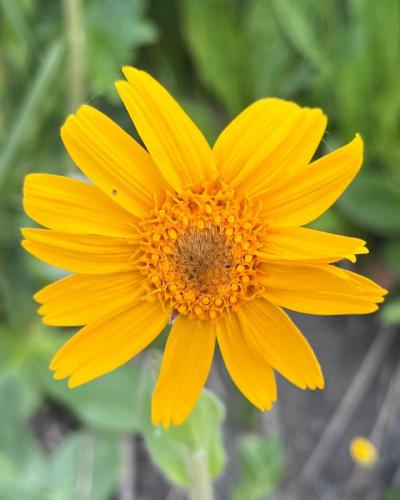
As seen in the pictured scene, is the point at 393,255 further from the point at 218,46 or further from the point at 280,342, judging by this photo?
the point at 280,342

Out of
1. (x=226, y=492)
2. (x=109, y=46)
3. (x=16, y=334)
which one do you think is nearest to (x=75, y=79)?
(x=109, y=46)

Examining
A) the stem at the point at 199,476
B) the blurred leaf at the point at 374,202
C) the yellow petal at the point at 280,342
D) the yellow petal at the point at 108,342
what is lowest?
the stem at the point at 199,476

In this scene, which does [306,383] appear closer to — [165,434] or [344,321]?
[165,434]

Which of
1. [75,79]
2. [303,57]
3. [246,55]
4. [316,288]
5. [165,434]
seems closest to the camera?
[316,288]

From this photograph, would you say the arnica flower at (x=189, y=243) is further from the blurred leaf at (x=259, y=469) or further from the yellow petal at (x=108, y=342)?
the blurred leaf at (x=259, y=469)

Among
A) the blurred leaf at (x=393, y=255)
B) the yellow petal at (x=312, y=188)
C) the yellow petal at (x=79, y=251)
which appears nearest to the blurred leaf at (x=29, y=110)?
the yellow petal at (x=79, y=251)

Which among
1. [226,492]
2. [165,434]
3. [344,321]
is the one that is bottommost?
[226,492]

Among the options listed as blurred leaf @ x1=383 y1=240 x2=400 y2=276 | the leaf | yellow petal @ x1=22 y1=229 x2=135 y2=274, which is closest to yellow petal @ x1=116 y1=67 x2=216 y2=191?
yellow petal @ x1=22 y1=229 x2=135 y2=274

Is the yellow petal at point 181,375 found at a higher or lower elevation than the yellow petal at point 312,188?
lower
